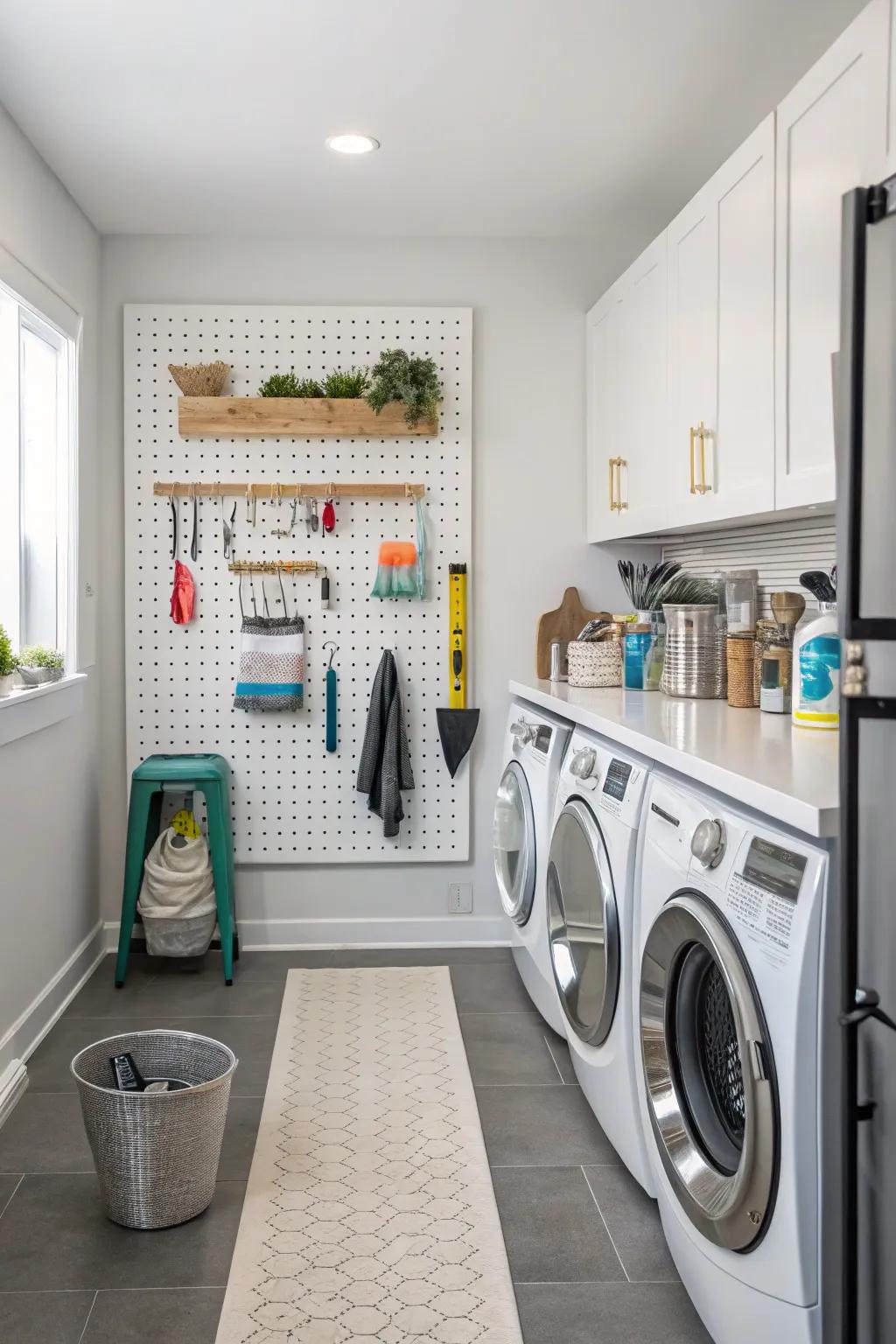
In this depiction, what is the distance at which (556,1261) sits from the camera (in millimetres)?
2061

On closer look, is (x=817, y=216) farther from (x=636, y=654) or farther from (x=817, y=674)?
(x=636, y=654)

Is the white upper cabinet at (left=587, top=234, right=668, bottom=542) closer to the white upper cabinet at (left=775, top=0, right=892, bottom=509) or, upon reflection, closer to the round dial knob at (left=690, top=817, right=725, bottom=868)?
the white upper cabinet at (left=775, top=0, right=892, bottom=509)

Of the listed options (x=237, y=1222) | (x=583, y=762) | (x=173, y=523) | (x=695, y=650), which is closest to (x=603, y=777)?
(x=583, y=762)

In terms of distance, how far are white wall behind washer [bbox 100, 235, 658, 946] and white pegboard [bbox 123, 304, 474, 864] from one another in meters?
0.07

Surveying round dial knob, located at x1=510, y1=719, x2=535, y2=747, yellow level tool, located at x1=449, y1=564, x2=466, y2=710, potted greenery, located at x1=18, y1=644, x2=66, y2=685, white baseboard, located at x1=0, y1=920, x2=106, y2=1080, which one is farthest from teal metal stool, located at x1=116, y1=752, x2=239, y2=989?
round dial knob, located at x1=510, y1=719, x2=535, y2=747

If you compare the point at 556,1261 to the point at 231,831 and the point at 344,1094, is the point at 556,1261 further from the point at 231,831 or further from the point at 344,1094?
the point at 231,831

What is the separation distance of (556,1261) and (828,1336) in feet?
2.45

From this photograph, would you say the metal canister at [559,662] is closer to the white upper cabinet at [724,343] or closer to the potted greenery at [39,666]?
the white upper cabinet at [724,343]

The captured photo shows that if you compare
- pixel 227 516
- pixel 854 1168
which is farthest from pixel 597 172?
pixel 854 1168

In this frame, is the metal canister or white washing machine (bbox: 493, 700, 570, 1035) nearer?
white washing machine (bbox: 493, 700, 570, 1035)

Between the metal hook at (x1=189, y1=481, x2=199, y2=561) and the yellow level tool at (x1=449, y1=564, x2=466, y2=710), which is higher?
the metal hook at (x1=189, y1=481, x2=199, y2=561)

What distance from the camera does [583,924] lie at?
8.31ft

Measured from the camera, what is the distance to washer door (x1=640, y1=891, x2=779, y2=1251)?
1.50 m

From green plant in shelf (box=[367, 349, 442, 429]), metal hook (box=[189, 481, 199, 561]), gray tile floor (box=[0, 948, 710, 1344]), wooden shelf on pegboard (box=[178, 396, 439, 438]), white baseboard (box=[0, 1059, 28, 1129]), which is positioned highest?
green plant in shelf (box=[367, 349, 442, 429])
